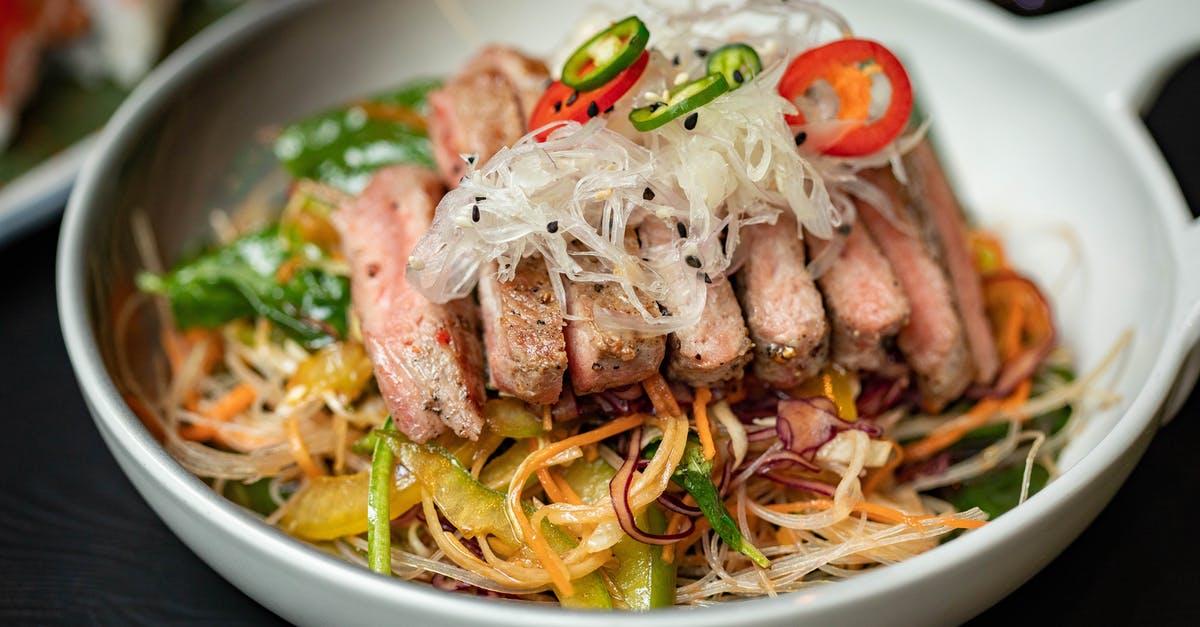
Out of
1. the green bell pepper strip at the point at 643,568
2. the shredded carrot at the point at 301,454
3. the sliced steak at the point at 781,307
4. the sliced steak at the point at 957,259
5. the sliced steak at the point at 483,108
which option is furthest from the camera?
the sliced steak at the point at 957,259

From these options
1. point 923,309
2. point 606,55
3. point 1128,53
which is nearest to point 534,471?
point 606,55

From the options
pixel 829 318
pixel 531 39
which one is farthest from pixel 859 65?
pixel 531 39

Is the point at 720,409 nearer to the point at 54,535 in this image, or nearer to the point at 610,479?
the point at 610,479

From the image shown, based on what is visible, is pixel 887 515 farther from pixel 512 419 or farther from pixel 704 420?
pixel 512 419

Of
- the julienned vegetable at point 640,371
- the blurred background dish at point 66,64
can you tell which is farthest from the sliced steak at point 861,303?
the blurred background dish at point 66,64

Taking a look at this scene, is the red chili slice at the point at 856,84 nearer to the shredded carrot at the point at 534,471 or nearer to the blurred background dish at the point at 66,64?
the shredded carrot at the point at 534,471

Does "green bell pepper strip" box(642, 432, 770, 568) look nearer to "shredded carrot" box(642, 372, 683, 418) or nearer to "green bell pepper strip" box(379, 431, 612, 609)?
"shredded carrot" box(642, 372, 683, 418)
